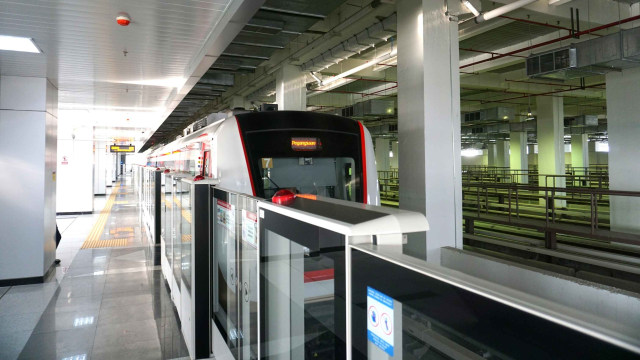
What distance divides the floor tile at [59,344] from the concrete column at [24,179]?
2717mm

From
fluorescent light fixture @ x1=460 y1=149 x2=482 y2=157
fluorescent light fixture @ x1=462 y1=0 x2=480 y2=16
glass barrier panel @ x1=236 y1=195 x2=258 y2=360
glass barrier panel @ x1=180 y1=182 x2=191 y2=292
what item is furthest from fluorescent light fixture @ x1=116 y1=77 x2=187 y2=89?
fluorescent light fixture @ x1=460 y1=149 x2=482 y2=157

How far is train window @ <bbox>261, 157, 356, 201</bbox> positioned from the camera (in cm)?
509

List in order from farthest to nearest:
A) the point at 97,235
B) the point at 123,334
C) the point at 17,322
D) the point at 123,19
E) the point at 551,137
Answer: the point at 551,137 → the point at 97,235 → the point at 17,322 → the point at 123,334 → the point at 123,19

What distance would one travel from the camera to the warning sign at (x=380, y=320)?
119cm

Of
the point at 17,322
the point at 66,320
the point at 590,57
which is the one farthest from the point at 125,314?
the point at 590,57

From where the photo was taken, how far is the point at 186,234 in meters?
4.39

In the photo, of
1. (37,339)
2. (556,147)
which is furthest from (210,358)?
(556,147)

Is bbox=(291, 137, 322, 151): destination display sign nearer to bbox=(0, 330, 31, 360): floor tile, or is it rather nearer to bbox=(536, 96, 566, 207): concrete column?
bbox=(0, 330, 31, 360): floor tile

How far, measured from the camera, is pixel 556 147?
15.9 metres

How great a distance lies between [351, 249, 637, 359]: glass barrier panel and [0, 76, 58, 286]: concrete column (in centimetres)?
723

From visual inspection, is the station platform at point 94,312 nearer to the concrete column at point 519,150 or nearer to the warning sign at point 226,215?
the warning sign at point 226,215

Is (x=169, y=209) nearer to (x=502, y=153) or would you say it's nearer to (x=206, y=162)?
(x=206, y=162)

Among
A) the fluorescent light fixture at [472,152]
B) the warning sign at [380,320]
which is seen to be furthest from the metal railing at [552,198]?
the fluorescent light fixture at [472,152]

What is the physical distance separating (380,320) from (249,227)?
1559 mm
